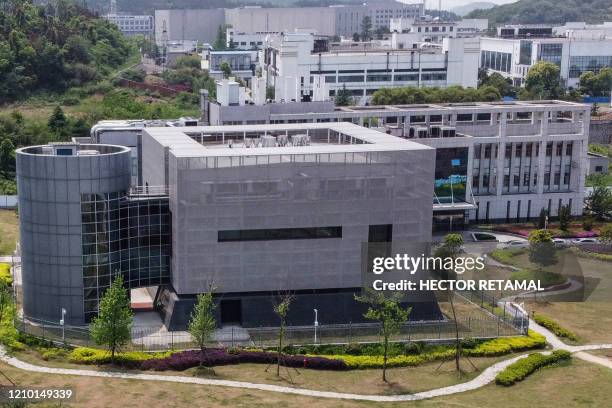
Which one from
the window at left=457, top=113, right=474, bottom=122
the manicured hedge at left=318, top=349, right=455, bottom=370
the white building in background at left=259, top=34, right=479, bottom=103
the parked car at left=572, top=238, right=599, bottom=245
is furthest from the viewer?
the white building in background at left=259, top=34, right=479, bottom=103

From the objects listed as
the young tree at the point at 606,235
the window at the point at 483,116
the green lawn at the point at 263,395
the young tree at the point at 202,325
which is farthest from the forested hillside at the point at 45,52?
the green lawn at the point at 263,395

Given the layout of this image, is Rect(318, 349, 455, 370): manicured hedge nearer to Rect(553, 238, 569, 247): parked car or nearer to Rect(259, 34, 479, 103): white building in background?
Rect(553, 238, 569, 247): parked car

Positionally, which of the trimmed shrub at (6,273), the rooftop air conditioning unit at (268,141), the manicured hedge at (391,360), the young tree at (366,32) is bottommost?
the manicured hedge at (391,360)

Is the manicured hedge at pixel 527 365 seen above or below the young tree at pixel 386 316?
below

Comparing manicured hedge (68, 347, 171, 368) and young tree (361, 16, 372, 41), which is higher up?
young tree (361, 16, 372, 41)

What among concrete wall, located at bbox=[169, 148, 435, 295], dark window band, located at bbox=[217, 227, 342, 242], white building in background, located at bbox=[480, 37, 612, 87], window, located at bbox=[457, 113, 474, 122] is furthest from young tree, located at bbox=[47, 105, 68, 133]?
white building in background, located at bbox=[480, 37, 612, 87]

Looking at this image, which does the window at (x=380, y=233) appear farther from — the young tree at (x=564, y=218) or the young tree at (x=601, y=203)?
the young tree at (x=601, y=203)
